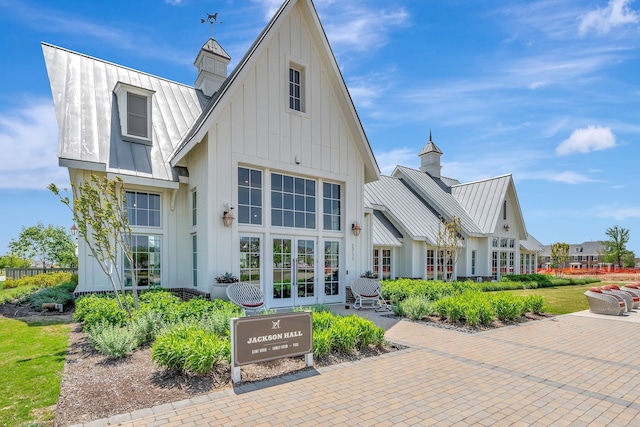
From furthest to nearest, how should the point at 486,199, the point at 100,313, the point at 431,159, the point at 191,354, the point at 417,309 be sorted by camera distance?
the point at 431,159 < the point at 486,199 < the point at 417,309 < the point at 100,313 < the point at 191,354

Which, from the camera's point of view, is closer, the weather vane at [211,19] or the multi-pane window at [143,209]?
the multi-pane window at [143,209]

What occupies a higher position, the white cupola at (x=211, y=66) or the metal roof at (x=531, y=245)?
the white cupola at (x=211, y=66)

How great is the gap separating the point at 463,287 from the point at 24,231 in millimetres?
48493

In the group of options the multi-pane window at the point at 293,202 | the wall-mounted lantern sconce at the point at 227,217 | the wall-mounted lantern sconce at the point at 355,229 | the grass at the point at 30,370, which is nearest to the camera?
the grass at the point at 30,370

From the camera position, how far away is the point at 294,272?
11352 millimetres

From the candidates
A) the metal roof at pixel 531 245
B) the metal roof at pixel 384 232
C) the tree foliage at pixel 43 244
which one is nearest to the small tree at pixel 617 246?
the metal roof at pixel 531 245

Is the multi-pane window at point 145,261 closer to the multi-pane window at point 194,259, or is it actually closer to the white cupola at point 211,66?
the multi-pane window at point 194,259

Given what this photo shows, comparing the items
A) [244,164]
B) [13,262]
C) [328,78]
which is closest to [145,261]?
[244,164]

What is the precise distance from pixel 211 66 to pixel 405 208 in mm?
13249

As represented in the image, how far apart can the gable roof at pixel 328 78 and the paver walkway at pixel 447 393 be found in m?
6.87

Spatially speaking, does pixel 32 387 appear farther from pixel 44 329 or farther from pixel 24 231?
pixel 24 231

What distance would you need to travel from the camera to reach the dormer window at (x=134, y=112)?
11242mm

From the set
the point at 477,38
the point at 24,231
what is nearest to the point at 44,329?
the point at 477,38

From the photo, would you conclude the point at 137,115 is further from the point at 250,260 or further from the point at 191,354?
the point at 191,354
